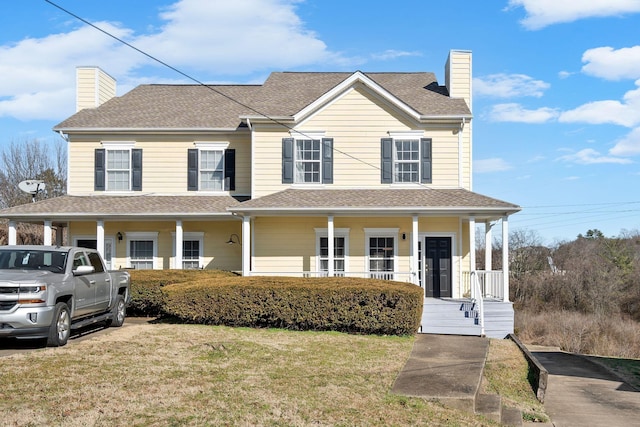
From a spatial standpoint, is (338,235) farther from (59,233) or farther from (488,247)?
(59,233)

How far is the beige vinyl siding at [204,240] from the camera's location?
23.1 m

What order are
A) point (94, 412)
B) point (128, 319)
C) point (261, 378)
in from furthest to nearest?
point (128, 319) < point (261, 378) < point (94, 412)

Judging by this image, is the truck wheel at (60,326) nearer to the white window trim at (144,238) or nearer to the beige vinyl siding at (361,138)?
the beige vinyl siding at (361,138)

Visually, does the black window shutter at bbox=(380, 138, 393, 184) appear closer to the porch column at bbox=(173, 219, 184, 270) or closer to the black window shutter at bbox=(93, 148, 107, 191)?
the porch column at bbox=(173, 219, 184, 270)

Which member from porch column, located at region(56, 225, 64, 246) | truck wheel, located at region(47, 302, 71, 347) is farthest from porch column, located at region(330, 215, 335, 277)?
porch column, located at region(56, 225, 64, 246)

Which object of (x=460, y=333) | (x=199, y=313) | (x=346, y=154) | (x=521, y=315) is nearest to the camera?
(x=199, y=313)

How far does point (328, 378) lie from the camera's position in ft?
32.5

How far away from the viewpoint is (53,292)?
10.8m

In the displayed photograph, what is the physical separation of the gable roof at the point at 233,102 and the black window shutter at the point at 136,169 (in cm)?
92

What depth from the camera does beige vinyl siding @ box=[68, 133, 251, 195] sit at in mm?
23453

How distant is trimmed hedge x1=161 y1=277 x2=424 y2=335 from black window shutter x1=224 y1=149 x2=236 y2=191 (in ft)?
27.3

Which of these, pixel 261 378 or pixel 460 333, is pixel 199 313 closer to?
pixel 261 378

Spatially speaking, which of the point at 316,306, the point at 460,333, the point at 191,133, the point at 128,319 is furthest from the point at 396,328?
the point at 191,133

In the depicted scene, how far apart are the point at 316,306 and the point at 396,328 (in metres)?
1.90
